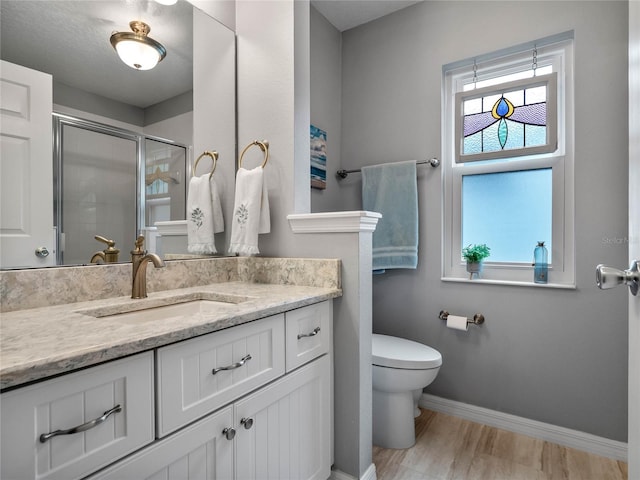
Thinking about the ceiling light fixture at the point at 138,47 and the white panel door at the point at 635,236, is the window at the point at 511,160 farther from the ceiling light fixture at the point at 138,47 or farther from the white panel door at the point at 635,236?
the ceiling light fixture at the point at 138,47

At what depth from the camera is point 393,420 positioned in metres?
1.74

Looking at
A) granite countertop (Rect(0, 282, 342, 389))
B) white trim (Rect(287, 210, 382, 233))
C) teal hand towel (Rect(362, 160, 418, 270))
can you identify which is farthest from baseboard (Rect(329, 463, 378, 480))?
teal hand towel (Rect(362, 160, 418, 270))

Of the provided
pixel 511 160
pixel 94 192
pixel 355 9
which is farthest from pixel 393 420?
pixel 355 9

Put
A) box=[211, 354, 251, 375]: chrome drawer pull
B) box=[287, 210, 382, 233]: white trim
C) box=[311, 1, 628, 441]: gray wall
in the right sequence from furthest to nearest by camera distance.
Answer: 1. box=[311, 1, 628, 441]: gray wall
2. box=[287, 210, 382, 233]: white trim
3. box=[211, 354, 251, 375]: chrome drawer pull

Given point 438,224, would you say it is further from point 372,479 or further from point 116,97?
point 116,97

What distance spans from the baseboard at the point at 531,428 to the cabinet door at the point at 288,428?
101 cm

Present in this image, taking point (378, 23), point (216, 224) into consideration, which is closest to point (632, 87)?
point (216, 224)

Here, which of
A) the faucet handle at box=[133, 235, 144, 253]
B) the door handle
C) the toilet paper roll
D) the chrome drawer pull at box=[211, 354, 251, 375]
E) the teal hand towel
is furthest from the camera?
the teal hand towel

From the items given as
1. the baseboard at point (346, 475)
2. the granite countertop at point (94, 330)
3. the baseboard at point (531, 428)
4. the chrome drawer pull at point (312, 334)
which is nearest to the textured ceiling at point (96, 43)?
the granite countertop at point (94, 330)

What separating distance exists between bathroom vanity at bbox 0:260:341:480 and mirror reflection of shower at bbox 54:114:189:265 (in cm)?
23

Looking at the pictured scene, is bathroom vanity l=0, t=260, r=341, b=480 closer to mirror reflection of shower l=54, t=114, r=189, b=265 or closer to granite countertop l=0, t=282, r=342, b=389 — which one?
granite countertop l=0, t=282, r=342, b=389

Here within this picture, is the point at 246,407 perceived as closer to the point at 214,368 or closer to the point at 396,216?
the point at 214,368

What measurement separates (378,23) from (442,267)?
169 cm

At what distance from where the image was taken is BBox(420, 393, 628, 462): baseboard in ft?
5.49
